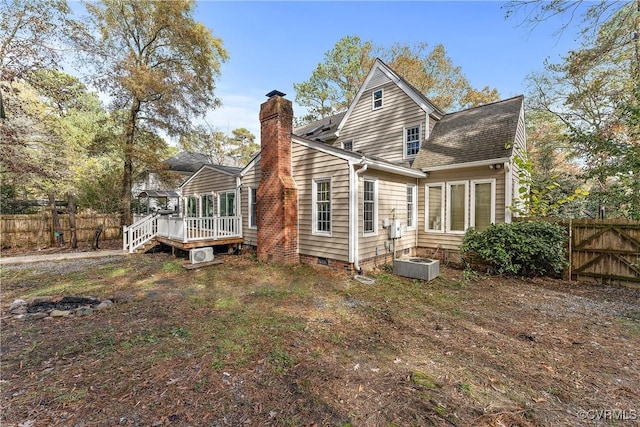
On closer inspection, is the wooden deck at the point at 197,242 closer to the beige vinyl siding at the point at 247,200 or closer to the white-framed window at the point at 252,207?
the beige vinyl siding at the point at 247,200

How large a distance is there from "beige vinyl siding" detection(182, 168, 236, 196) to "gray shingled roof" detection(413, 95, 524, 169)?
7.71 meters

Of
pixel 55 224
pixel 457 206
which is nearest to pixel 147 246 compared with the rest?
pixel 55 224

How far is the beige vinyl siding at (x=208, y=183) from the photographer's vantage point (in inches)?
447

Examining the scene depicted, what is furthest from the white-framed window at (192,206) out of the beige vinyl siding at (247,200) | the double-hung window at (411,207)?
the double-hung window at (411,207)

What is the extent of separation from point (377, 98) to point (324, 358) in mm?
11429

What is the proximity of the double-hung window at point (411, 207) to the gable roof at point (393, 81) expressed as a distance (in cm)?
359

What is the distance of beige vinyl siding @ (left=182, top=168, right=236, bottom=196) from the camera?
37.3ft

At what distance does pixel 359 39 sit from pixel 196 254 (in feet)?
68.5

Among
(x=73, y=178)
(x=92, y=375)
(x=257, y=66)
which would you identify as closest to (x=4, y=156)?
(x=73, y=178)

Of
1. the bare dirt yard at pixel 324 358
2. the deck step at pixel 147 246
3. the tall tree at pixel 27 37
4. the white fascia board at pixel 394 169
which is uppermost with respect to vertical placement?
the tall tree at pixel 27 37

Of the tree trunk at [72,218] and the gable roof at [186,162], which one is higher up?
the gable roof at [186,162]

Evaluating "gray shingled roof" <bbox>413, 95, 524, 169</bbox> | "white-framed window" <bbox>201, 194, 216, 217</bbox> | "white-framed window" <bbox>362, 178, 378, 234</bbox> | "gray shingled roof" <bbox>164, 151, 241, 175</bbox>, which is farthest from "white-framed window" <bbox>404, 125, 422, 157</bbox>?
"gray shingled roof" <bbox>164, 151, 241, 175</bbox>

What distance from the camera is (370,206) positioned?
25.7 feet

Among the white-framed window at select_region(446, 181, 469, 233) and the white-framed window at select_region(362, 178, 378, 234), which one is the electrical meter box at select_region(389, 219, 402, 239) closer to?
the white-framed window at select_region(362, 178, 378, 234)
